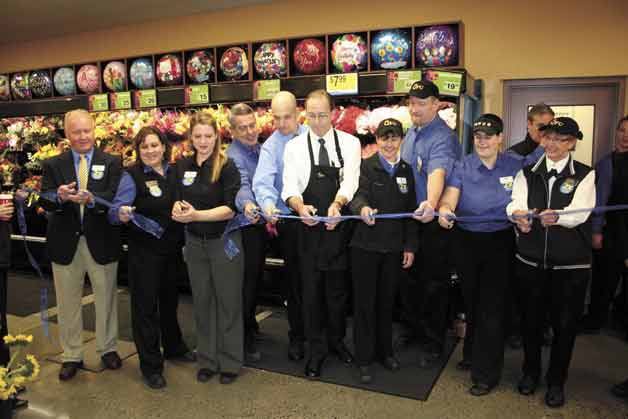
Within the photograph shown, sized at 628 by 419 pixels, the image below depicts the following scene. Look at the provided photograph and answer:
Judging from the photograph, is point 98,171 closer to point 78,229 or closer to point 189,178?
point 78,229

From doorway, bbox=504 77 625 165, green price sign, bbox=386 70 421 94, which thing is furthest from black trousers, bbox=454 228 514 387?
doorway, bbox=504 77 625 165

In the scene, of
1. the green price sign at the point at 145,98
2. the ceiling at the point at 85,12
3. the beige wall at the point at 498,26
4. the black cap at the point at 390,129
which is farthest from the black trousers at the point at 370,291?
the ceiling at the point at 85,12

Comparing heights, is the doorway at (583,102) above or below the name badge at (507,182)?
above

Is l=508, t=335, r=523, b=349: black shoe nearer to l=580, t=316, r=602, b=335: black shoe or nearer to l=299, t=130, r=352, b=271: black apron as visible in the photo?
l=580, t=316, r=602, b=335: black shoe

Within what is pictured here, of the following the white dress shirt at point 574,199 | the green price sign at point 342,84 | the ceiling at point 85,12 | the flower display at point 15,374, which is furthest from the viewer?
the ceiling at point 85,12

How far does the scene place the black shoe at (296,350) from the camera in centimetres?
348

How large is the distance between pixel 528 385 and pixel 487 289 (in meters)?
0.59

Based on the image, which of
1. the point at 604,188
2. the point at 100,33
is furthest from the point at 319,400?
the point at 100,33

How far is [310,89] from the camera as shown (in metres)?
4.84

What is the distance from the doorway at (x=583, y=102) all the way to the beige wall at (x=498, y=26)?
0.30 ft

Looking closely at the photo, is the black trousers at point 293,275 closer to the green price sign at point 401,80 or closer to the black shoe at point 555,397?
the black shoe at point 555,397

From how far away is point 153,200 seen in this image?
3125mm

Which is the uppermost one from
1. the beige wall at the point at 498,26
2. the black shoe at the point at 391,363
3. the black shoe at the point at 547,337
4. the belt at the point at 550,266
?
the beige wall at the point at 498,26

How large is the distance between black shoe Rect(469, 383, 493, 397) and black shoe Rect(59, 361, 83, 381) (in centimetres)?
246
